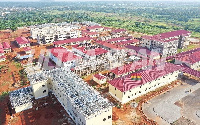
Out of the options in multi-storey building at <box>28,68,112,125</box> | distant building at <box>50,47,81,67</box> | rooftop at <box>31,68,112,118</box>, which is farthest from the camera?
distant building at <box>50,47,81,67</box>

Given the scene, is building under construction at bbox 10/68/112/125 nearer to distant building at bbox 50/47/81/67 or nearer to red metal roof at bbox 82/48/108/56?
distant building at bbox 50/47/81/67

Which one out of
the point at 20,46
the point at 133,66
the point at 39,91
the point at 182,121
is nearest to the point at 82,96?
the point at 39,91

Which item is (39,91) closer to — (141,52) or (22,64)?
(22,64)

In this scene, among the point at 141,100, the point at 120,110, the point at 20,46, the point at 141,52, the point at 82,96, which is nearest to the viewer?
the point at 82,96

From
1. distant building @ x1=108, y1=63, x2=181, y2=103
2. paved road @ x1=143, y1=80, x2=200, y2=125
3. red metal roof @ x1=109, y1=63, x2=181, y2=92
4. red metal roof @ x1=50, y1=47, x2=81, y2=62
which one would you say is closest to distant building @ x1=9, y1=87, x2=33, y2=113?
red metal roof @ x1=50, y1=47, x2=81, y2=62

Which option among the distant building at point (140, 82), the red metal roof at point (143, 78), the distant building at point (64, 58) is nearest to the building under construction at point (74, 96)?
the distant building at point (140, 82)

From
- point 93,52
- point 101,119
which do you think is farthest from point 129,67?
point 101,119

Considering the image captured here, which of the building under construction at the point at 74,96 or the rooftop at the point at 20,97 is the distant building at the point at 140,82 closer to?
the building under construction at the point at 74,96

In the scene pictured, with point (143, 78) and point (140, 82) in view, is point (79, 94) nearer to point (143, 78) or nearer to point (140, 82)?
point (140, 82)
